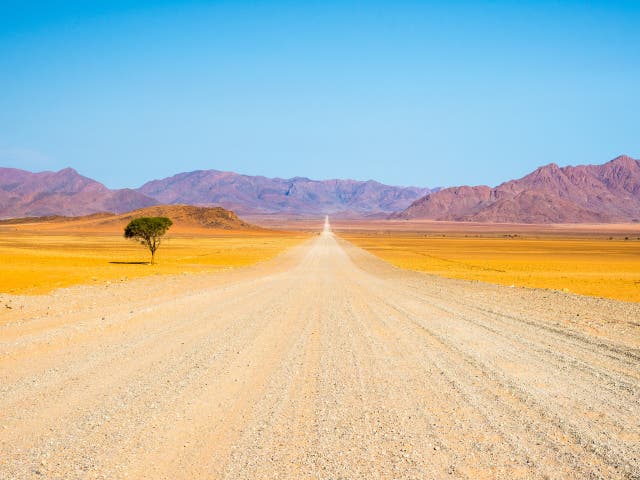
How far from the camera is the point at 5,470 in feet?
19.4

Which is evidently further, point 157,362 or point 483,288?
point 483,288

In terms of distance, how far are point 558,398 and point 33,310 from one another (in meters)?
16.0

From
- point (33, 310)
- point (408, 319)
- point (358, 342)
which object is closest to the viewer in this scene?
point (358, 342)

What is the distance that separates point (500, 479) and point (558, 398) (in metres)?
3.20

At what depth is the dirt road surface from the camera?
6211 millimetres

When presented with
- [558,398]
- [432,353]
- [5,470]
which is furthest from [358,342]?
[5,470]

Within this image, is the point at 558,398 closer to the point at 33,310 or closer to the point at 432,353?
the point at 432,353

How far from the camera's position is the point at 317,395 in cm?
856

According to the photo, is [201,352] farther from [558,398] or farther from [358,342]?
[558,398]

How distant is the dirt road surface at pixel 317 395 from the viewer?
6.21 m

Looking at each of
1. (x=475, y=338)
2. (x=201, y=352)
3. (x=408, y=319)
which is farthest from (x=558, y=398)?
(x=408, y=319)

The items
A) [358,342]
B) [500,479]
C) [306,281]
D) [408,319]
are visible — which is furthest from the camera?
[306,281]

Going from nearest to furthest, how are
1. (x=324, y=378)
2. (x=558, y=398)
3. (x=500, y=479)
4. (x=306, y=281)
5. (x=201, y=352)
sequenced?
(x=500, y=479), (x=558, y=398), (x=324, y=378), (x=201, y=352), (x=306, y=281)

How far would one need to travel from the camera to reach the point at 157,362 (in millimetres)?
10672
